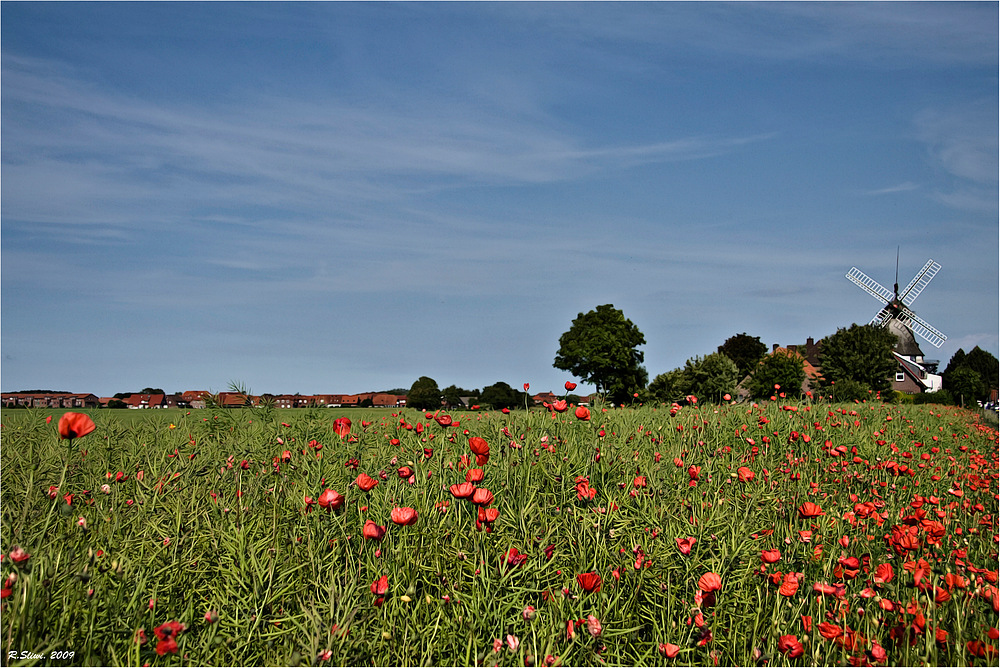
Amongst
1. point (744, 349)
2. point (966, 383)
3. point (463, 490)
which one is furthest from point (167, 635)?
point (966, 383)

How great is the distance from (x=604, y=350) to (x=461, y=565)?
52.1 meters

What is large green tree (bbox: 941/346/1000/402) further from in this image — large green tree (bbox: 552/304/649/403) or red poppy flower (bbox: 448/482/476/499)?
red poppy flower (bbox: 448/482/476/499)

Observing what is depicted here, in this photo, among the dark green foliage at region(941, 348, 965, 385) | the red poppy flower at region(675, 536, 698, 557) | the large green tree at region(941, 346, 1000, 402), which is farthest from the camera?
the dark green foliage at region(941, 348, 965, 385)

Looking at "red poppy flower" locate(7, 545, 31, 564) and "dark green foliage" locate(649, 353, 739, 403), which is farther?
"dark green foliage" locate(649, 353, 739, 403)

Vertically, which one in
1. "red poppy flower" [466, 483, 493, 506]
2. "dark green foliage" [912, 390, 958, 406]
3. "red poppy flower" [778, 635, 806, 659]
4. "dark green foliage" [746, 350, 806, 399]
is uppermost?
"dark green foliage" [746, 350, 806, 399]

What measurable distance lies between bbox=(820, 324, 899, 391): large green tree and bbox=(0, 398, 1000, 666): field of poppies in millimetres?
47901

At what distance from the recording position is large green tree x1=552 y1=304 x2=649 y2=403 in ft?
178

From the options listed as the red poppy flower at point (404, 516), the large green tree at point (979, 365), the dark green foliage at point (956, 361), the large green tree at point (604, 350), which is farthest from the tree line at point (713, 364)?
the red poppy flower at point (404, 516)

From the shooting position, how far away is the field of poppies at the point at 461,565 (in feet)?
8.99

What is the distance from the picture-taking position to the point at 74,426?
2.75 m

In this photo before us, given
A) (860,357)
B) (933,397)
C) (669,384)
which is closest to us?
(860,357)

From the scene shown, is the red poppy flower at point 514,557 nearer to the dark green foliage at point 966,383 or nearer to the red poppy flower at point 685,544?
the red poppy flower at point 685,544

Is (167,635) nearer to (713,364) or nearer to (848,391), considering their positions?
(848,391)

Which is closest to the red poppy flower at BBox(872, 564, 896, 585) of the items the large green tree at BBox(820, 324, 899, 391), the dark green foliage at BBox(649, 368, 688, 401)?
the dark green foliage at BBox(649, 368, 688, 401)
